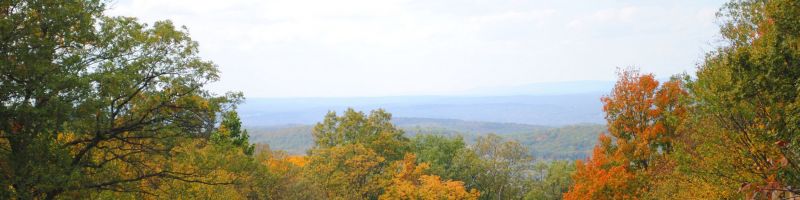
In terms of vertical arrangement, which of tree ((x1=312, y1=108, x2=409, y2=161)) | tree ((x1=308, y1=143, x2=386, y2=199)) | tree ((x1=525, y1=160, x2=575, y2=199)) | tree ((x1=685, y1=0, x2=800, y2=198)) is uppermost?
tree ((x1=685, y1=0, x2=800, y2=198))

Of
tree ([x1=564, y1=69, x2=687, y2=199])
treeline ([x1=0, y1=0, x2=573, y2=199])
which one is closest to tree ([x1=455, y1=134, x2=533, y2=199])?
tree ([x1=564, y1=69, x2=687, y2=199])

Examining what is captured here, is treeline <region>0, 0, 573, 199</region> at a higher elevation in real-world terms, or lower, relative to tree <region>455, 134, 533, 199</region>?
higher

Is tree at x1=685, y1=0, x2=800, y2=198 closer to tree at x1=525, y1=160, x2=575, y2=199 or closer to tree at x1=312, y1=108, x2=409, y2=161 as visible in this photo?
tree at x1=312, y1=108, x2=409, y2=161

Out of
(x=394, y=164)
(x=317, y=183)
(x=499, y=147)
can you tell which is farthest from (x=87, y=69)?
(x=499, y=147)

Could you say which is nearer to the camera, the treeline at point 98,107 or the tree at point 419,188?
the treeline at point 98,107

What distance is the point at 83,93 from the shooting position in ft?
49.3

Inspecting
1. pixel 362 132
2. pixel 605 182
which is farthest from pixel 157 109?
pixel 362 132

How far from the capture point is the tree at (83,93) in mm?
14141

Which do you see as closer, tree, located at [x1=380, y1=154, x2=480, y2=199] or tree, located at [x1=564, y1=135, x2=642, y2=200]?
tree, located at [x1=564, y1=135, x2=642, y2=200]

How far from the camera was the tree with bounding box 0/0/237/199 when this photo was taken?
14.1 meters

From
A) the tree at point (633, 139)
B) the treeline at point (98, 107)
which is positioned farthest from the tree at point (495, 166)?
the treeline at point (98, 107)

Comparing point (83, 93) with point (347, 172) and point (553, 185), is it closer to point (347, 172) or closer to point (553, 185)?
point (347, 172)

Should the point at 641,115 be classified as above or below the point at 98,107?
below

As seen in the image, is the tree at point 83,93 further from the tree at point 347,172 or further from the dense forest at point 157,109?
the tree at point 347,172
